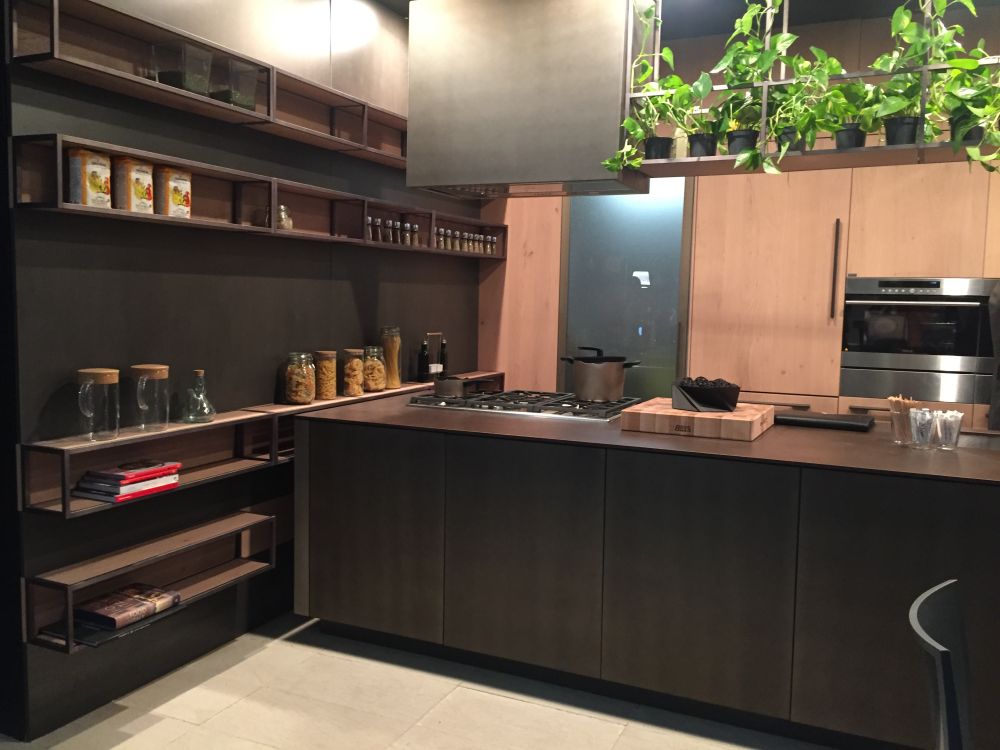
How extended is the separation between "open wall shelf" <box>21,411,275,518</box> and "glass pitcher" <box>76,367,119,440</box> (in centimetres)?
4

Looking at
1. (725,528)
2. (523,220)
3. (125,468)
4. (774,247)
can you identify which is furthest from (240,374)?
(774,247)

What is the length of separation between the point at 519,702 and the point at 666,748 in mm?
513

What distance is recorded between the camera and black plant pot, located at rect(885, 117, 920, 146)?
7.84ft

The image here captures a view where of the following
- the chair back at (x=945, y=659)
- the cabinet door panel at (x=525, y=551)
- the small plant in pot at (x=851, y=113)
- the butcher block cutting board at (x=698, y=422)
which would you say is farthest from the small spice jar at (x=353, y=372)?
the chair back at (x=945, y=659)

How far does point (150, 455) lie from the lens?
2.79 metres

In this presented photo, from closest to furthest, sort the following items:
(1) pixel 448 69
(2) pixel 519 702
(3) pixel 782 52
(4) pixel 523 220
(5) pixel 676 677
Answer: (3) pixel 782 52, (5) pixel 676 677, (2) pixel 519 702, (1) pixel 448 69, (4) pixel 523 220

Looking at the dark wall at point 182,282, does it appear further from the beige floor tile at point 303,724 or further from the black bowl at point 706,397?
the black bowl at point 706,397

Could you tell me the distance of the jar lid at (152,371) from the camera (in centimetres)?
264

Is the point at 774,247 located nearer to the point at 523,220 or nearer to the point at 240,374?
the point at 523,220

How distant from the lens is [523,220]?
478cm

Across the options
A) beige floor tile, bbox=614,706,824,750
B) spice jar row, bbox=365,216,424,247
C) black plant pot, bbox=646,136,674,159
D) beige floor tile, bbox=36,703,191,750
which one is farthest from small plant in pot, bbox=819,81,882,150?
beige floor tile, bbox=36,703,191,750

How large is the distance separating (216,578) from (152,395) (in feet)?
2.36

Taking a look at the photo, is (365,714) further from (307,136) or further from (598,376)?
(307,136)

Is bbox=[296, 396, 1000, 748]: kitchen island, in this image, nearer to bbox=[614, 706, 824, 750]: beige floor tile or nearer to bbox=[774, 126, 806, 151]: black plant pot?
bbox=[614, 706, 824, 750]: beige floor tile
